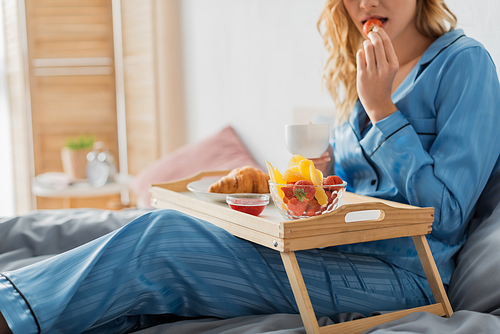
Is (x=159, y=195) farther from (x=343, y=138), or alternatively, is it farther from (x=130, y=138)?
(x=130, y=138)

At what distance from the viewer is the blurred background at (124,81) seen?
2.43 metres

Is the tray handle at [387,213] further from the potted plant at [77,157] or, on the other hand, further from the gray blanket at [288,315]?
the potted plant at [77,157]

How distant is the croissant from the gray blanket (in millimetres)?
293

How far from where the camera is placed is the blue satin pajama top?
1000 millimetres

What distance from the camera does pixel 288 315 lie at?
3.10 ft

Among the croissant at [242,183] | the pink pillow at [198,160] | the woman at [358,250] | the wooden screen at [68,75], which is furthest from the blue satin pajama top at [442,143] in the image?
the wooden screen at [68,75]

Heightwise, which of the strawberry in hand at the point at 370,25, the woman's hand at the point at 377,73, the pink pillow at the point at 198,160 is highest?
the strawberry in hand at the point at 370,25

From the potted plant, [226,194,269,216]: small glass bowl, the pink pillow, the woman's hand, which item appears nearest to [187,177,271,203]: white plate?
[226,194,269,216]: small glass bowl

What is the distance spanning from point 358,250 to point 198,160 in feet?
4.09

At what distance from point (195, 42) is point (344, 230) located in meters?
2.23

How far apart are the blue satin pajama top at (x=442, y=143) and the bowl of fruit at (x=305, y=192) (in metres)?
0.21

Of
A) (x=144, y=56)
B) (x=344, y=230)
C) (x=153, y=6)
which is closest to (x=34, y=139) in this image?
(x=144, y=56)

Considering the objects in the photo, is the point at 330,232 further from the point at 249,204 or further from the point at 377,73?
the point at 377,73

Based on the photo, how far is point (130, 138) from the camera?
339cm
